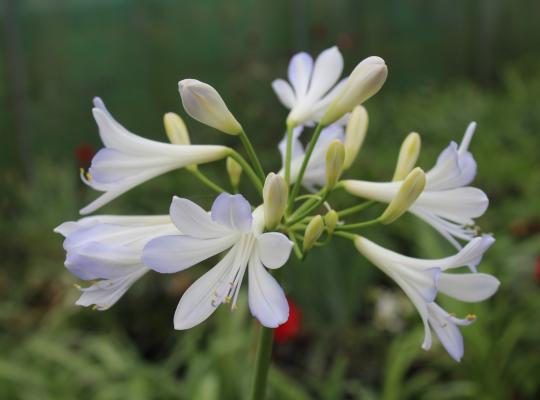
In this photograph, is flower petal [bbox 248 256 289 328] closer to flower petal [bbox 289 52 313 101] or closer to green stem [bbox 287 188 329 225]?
green stem [bbox 287 188 329 225]

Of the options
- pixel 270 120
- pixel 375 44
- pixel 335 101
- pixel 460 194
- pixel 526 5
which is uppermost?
pixel 335 101

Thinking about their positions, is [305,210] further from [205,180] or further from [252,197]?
[252,197]

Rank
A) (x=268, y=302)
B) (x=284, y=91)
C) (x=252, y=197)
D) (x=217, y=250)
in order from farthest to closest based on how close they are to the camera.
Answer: (x=252, y=197) → (x=284, y=91) → (x=217, y=250) → (x=268, y=302)

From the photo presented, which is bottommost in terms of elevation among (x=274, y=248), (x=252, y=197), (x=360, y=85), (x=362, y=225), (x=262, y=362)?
(x=252, y=197)

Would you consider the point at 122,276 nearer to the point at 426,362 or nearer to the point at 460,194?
the point at 460,194

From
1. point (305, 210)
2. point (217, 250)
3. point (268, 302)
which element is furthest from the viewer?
point (305, 210)

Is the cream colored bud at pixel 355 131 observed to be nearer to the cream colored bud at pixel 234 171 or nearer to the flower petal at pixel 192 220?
the cream colored bud at pixel 234 171

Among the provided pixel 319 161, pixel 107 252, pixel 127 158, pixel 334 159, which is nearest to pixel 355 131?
pixel 319 161

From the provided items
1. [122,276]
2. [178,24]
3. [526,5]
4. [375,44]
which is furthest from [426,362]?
[526,5]
